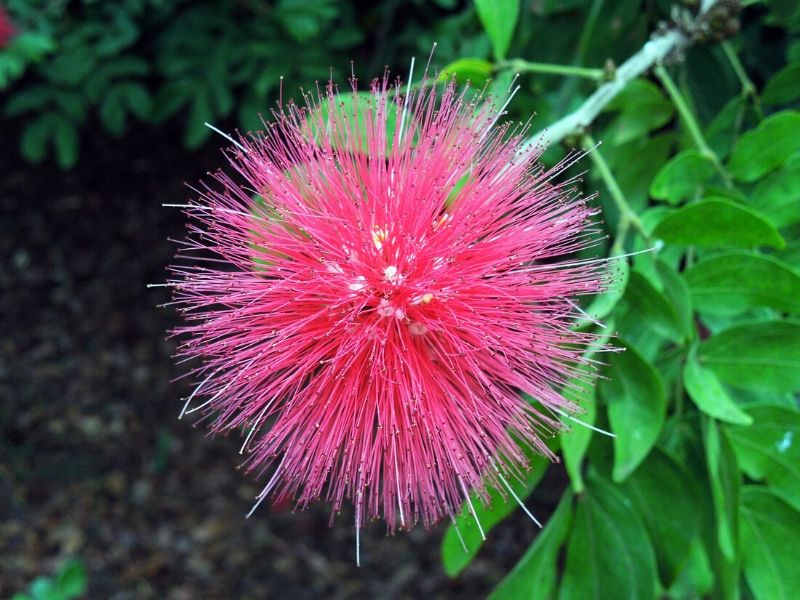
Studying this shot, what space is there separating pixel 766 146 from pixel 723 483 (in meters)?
0.69

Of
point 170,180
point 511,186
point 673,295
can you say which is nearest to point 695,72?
point 673,295

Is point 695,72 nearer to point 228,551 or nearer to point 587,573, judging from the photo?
point 587,573

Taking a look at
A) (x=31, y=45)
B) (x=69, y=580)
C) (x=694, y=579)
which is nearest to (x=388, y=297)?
(x=694, y=579)

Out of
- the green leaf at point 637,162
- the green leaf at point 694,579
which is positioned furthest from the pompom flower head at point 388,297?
the green leaf at point 694,579

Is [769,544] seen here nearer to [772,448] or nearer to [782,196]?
[772,448]

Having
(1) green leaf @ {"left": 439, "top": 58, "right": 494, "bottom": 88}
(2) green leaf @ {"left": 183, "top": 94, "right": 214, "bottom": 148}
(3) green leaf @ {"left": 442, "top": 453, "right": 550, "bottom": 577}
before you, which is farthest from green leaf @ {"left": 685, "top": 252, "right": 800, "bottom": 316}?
(2) green leaf @ {"left": 183, "top": 94, "right": 214, "bottom": 148}

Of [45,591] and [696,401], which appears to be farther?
[45,591]

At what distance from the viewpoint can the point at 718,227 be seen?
1.28 m

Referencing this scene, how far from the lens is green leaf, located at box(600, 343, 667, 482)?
3.98 ft

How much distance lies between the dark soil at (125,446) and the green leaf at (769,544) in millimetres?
1879

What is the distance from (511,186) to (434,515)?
540mm

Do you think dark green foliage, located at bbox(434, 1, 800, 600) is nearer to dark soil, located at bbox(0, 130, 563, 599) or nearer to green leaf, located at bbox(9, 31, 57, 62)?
green leaf, located at bbox(9, 31, 57, 62)

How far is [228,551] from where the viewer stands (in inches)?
131

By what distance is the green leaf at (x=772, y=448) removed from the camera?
1300 mm
